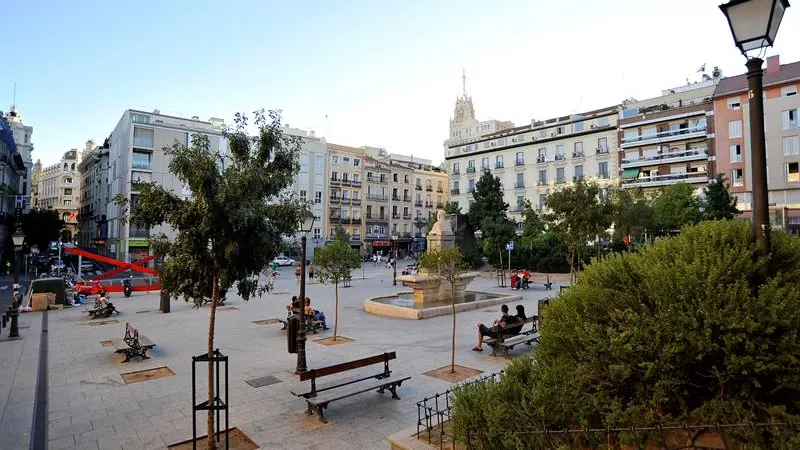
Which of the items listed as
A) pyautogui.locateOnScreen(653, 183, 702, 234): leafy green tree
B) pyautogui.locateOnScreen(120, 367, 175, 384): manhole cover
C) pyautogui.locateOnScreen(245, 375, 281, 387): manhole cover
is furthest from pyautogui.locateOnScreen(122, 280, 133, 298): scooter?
pyautogui.locateOnScreen(653, 183, 702, 234): leafy green tree

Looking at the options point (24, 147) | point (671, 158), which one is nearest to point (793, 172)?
point (671, 158)

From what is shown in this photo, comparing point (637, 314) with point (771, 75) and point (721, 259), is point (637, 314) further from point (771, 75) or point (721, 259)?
point (771, 75)

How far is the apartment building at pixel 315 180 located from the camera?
59.1 metres

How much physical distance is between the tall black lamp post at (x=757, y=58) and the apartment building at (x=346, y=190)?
193 feet

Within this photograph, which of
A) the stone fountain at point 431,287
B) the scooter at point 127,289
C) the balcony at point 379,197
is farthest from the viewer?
the balcony at point 379,197

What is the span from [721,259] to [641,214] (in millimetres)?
33726

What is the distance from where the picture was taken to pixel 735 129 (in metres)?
41.9

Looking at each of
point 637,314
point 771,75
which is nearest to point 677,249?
point 637,314

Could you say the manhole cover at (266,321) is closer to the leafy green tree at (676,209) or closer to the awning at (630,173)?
the leafy green tree at (676,209)

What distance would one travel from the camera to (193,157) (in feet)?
19.1

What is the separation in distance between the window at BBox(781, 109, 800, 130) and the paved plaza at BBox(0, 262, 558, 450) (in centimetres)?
3661

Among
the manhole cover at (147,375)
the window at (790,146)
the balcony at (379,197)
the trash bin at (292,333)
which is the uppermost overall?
the window at (790,146)

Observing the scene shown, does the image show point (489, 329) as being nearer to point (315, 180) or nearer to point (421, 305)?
point (421, 305)

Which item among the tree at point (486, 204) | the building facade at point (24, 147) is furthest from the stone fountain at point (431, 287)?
the building facade at point (24, 147)
